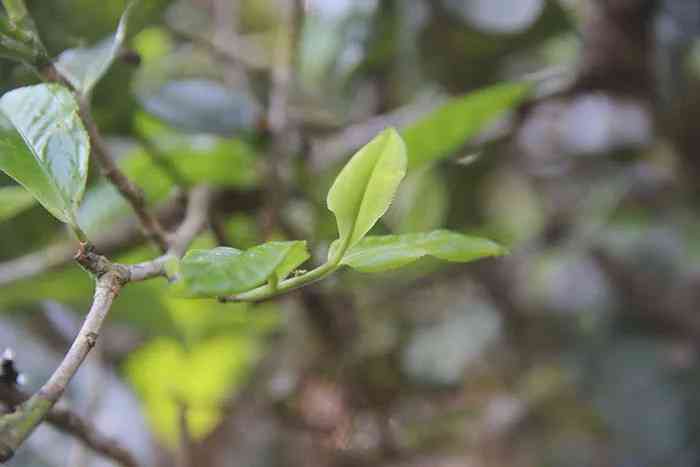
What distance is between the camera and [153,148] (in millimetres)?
723

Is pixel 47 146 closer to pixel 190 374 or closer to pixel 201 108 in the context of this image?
pixel 201 108

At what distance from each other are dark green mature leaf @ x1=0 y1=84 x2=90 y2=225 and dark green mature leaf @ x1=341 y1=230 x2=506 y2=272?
0.12m

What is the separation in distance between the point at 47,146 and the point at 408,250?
0.55 feet

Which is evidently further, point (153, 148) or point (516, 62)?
point (516, 62)

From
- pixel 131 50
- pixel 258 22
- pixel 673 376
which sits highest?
pixel 131 50

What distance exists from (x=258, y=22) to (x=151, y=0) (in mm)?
1115

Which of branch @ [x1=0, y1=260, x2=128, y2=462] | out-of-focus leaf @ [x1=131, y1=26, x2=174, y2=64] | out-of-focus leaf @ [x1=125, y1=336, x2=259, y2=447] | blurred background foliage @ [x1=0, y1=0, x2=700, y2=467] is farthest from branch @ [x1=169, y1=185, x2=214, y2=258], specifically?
out-of-focus leaf @ [x1=125, y1=336, x2=259, y2=447]

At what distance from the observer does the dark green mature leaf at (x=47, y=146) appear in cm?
38

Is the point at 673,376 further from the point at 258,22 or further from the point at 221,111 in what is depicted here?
the point at 258,22

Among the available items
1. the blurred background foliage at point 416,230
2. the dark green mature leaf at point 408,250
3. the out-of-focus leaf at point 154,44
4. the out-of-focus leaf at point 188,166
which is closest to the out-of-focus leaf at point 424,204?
the blurred background foliage at point 416,230

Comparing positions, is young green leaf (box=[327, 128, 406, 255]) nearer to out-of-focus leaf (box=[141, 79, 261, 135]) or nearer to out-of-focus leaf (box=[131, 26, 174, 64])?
out-of-focus leaf (box=[141, 79, 261, 135])

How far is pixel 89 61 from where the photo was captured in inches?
22.0

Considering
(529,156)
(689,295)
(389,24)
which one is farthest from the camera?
(529,156)

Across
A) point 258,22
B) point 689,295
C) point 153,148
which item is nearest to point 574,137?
point 689,295
